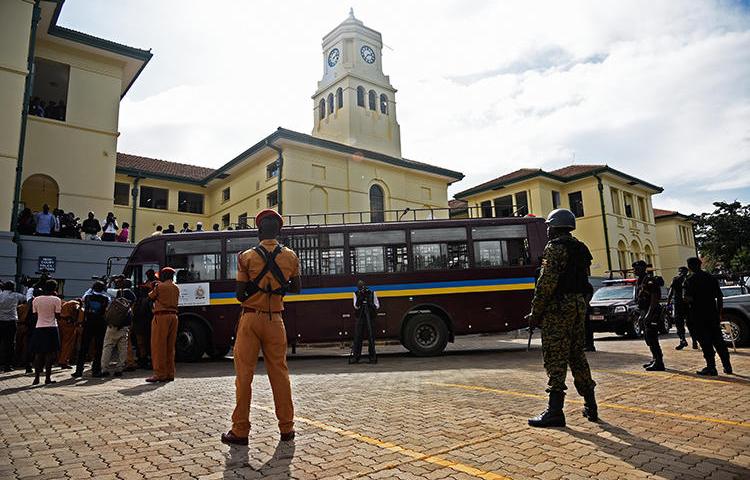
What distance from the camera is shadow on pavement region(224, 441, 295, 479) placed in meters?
3.21

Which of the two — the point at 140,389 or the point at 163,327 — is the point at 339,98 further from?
the point at 140,389

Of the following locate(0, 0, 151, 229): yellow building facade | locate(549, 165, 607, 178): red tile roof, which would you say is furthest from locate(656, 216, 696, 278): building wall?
locate(0, 0, 151, 229): yellow building facade

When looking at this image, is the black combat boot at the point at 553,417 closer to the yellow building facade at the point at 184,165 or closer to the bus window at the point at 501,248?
the bus window at the point at 501,248

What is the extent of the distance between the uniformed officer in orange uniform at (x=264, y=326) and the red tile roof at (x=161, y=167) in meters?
28.0

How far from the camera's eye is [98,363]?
29.5ft

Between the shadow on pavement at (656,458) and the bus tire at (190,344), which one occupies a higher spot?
the bus tire at (190,344)

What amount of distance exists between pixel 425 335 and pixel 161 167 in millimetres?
25573

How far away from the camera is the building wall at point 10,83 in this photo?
15.4 metres

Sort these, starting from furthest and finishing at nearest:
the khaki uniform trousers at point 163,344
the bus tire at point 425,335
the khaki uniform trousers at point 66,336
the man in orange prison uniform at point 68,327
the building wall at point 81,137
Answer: the building wall at point 81,137 → the bus tire at point 425,335 → the khaki uniform trousers at point 66,336 → the man in orange prison uniform at point 68,327 → the khaki uniform trousers at point 163,344

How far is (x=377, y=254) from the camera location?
40.3ft

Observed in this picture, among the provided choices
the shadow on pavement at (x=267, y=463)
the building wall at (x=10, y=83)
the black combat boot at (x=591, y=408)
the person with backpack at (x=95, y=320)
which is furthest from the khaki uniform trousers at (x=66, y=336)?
the black combat boot at (x=591, y=408)

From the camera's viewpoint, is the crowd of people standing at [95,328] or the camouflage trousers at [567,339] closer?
the camouflage trousers at [567,339]

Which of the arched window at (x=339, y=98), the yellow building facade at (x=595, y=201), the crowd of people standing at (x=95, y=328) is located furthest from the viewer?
the yellow building facade at (x=595, y=201)

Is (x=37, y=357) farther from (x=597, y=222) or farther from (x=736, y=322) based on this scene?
(x=597, y=222)
